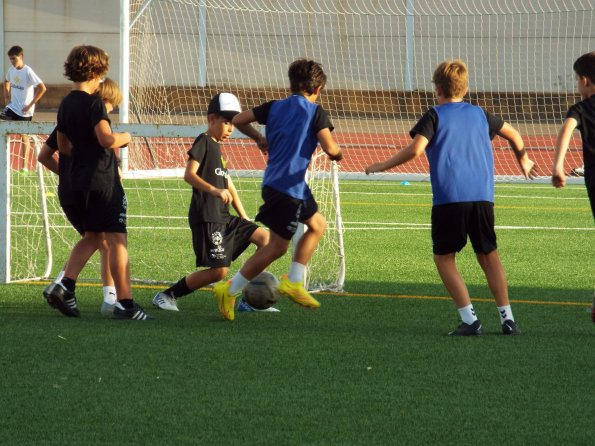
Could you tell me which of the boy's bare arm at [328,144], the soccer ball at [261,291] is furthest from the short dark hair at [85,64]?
the soccer ball at [261,291]

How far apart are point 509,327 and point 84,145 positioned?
271cm

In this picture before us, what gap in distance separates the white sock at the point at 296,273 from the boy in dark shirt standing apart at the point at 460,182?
0.88 meters

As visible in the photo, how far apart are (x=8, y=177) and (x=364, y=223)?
5894 mm

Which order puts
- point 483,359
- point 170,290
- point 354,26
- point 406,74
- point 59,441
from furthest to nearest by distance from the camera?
point 354,26
point 406,74
point 170,290
point 483,359
point 59,441

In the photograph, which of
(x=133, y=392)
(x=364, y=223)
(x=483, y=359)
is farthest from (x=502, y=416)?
(x=364, y=223)

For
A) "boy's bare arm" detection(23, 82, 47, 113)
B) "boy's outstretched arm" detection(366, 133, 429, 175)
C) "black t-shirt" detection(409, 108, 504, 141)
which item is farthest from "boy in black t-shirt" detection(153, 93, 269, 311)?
"boy's bare arm" detection(23, 82, 47, 113)

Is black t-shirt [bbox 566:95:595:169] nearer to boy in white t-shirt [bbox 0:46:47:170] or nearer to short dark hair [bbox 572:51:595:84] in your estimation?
short dark hair [bbox 572:51:595:84]

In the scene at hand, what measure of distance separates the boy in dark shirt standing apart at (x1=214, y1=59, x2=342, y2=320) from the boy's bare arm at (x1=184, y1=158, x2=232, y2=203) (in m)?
0.23

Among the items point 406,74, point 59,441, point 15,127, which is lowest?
point 59,441

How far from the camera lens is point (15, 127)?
328 inches

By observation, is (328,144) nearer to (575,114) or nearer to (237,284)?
(237,284)

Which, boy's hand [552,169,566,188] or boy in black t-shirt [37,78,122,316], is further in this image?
boy in black t-shirt [37,78,122,316]

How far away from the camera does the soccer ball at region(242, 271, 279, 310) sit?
736cm

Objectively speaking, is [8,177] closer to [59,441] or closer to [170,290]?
[170,290]
